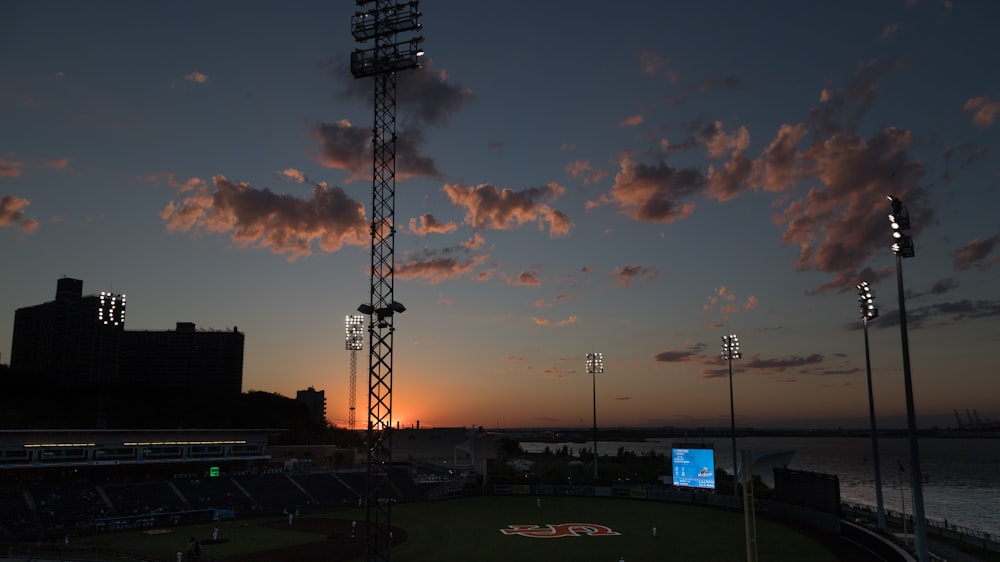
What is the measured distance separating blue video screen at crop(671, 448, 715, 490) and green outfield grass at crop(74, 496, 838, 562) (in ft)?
8.70

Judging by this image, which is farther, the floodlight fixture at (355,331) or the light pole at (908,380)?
the floodlight fixture at (355,331)

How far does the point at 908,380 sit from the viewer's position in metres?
25.6

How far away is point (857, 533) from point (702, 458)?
2201 centimetres

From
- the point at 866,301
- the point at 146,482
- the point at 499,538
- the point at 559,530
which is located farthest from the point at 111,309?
the point at 866,301

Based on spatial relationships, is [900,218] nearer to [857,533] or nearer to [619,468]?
[857,533]

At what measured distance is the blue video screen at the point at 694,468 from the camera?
64.6 m

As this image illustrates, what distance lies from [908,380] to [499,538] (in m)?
33.8

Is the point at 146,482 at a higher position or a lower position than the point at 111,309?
lower

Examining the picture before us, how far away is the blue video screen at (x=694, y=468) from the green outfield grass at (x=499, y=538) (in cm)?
265

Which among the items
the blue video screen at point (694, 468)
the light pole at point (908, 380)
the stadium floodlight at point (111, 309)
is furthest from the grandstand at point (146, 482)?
the light pole at point (908, 380)

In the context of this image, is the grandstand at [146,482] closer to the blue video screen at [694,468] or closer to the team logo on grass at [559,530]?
the team logo on grass at [559,530]

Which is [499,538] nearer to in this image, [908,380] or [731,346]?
[731,346]

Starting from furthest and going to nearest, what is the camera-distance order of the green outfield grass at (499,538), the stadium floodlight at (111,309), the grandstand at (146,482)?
1. the stadium floodlight at (111,309)
2. the grandstand at (146,482)
3. the green outfield grass at (499,538)

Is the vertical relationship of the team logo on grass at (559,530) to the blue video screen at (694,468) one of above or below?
below
